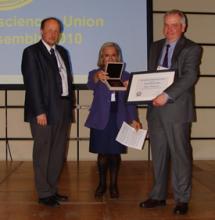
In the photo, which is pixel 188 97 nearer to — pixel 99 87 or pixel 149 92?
pixel 149 92

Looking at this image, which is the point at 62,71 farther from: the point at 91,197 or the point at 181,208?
the point at 181,208

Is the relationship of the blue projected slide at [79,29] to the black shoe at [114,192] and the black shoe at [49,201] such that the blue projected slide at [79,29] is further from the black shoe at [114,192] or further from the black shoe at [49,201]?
the black shoe at [49,201]

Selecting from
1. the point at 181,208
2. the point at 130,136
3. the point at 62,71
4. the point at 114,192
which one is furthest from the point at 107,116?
the point at 181,208

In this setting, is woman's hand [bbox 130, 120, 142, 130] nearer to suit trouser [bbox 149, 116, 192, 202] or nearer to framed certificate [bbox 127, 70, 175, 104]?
suit trouser [bbox 149, 116, 192, 202]

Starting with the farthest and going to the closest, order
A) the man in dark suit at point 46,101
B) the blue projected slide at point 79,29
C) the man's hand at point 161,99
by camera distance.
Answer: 1. the blue projected slide at point 79,29
2. the man in dark suit at point 46,101
3. the man's hand at point 161,99

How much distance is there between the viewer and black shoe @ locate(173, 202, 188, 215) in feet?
9.79

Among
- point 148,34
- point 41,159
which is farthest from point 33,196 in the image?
point 148,34

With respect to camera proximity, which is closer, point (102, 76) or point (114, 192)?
point (102, 76)

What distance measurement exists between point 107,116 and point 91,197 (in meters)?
0.72

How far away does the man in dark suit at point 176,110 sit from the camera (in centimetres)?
289

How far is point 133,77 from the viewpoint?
10.2ft

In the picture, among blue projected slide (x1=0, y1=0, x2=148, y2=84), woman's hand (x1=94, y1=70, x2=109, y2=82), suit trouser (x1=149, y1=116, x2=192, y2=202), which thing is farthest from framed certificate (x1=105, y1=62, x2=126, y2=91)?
blue projected slide (x1=0, y1=0, x2=148, y2=84)

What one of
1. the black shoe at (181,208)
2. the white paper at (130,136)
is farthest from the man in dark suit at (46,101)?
the black shoe at (181,208)

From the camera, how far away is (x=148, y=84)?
3.03 m
